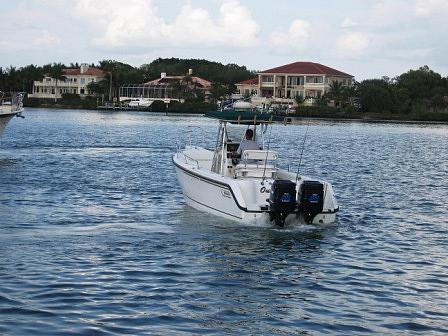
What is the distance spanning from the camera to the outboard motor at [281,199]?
18.8 metres

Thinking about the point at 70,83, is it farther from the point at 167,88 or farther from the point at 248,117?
the point at 248,117

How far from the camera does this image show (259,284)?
15.0m

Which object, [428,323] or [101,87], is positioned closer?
[428,323]

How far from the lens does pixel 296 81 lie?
16125 cm

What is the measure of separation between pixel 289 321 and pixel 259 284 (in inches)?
89.9

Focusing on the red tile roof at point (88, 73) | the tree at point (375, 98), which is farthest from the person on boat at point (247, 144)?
the red tile roof at point (88, 73)

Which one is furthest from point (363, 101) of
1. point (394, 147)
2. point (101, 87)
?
point (394, 147)

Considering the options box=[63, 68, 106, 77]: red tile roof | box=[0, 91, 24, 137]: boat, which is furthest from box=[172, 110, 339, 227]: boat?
box=[63, 68, 106, 77]: red tile roof

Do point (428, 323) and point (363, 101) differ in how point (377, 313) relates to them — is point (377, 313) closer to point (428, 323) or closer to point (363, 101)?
point (428, 323)

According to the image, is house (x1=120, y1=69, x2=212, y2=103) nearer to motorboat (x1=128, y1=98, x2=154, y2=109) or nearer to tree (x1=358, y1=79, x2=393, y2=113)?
motorboat (x1=128, y1=98, x2=154, y2=109)

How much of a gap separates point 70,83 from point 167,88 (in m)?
30.1

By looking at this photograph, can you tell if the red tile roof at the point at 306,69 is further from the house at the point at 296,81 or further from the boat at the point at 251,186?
the boat at the point at 251,186

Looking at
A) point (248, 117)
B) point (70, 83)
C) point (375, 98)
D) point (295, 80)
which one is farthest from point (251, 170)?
point (70, 83)

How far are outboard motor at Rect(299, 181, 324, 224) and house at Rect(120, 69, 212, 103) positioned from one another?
511 ft
